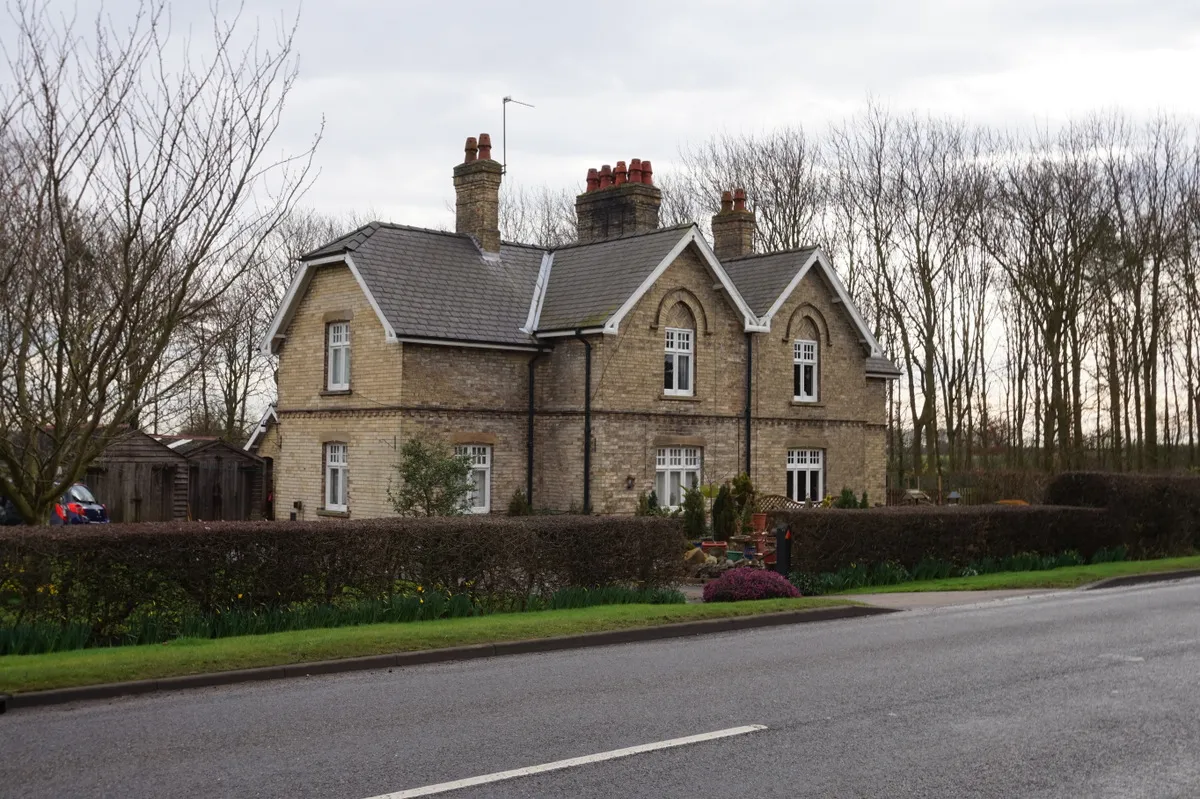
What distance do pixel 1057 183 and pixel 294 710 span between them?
43.4m

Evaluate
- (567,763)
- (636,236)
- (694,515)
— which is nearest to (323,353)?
(636,236)

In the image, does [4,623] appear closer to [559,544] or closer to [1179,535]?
[559,544]

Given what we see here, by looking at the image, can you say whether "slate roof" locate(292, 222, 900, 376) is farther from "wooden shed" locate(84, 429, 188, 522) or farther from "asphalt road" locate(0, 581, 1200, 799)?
"asphalt road" locate(0, 581, 1200, 799)

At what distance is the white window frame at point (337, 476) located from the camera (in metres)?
29.8

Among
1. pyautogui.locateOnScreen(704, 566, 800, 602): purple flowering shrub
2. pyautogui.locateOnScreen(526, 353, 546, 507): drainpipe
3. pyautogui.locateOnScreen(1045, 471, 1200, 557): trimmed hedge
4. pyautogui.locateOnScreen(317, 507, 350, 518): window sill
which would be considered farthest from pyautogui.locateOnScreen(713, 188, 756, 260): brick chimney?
pyautogui.locateOnScreen(704, 566, 800, 602): purple flowering shrub

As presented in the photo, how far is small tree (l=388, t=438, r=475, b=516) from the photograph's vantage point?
2486 centimetres

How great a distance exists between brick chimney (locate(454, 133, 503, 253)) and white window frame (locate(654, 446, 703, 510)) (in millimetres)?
7054

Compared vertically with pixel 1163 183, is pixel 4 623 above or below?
below

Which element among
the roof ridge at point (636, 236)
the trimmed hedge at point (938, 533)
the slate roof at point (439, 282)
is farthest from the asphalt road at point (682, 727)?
the roof ridge at point (636, 236)

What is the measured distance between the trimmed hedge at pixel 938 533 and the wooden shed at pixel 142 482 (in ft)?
64.3

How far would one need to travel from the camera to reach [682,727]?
9.74m

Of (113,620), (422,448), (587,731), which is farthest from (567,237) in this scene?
(587,731)

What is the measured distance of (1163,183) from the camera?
48062mm

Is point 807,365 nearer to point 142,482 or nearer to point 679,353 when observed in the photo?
point 679,353
